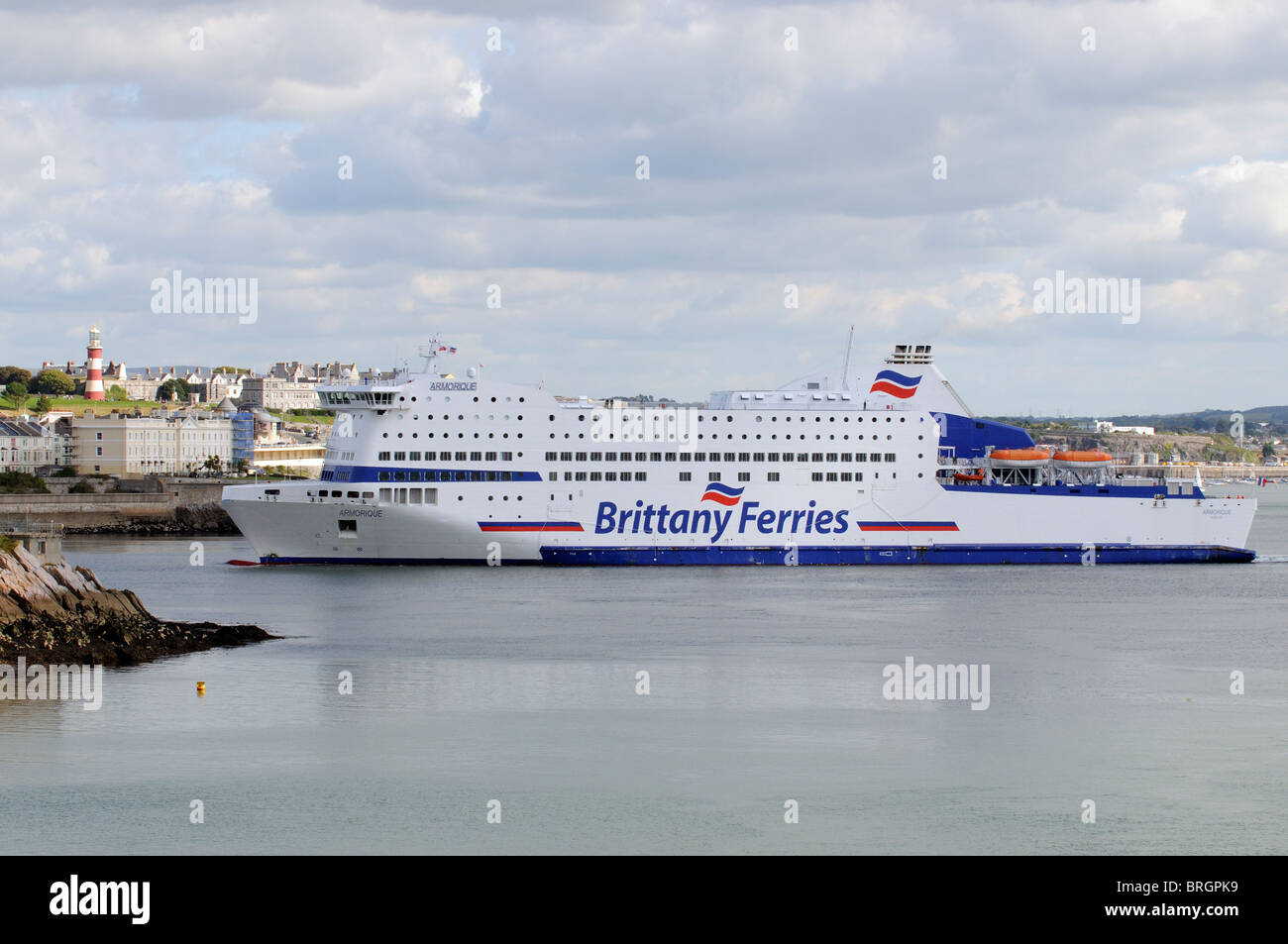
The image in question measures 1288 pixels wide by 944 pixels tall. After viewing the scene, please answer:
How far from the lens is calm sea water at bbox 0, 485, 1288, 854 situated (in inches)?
581

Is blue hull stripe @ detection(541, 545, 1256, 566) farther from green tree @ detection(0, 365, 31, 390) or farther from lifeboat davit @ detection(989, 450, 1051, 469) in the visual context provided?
green tree @ detection(0, 365, 31, 390)

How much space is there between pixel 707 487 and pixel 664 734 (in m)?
18.2

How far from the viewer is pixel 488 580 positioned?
109 ft

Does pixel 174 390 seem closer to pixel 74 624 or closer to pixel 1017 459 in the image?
pixel 1017 459

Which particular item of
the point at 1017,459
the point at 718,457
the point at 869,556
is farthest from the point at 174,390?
the point at 1017,459

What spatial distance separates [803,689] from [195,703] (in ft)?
25.8

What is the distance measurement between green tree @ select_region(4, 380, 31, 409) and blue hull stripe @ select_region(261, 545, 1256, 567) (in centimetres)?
6663

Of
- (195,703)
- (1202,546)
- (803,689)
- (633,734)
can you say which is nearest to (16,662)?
(195,703)

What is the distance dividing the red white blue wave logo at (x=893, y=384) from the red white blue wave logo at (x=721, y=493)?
442 cm

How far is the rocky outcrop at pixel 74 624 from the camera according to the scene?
70.8ft

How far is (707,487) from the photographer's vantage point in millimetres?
36469

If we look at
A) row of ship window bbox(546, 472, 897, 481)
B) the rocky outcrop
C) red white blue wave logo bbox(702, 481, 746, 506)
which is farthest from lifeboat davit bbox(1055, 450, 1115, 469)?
the rocky outcrop

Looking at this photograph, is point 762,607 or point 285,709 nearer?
point 285,709
